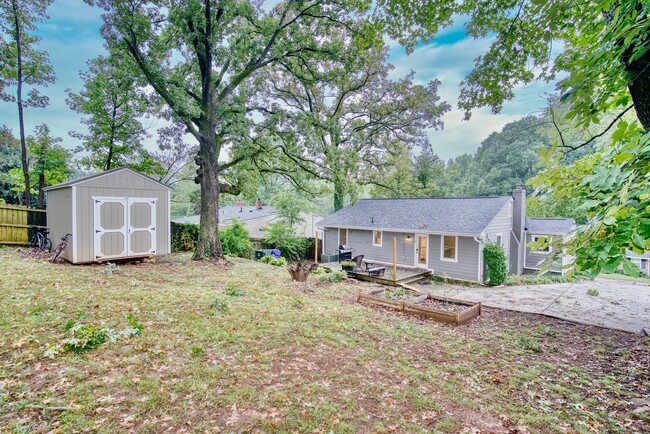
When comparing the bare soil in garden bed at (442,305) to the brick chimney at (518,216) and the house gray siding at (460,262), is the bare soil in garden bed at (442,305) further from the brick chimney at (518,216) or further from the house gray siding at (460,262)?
the brick chimney at (518,216)

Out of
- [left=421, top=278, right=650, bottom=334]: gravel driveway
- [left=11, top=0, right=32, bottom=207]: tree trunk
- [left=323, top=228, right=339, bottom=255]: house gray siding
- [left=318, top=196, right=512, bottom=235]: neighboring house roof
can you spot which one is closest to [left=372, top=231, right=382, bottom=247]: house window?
[left=318, top=196, right=512, bottom=235]: neighboring house roof

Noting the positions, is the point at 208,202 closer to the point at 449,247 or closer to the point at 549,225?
the point at 449,247

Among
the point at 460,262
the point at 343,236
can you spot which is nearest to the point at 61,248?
the point at 343,236

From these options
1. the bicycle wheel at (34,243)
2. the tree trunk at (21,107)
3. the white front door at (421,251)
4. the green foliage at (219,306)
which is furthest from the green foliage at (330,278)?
the tree trunk at (21,107)

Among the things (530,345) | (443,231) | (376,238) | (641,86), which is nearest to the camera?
(641,86)

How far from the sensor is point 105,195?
9.38 m

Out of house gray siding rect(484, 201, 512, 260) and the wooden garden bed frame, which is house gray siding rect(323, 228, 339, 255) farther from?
the wooden garden bed frame

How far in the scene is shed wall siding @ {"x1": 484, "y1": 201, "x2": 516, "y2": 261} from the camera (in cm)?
1425

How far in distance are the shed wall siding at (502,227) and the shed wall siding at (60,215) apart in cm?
1581

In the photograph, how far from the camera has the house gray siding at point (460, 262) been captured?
1380 cm

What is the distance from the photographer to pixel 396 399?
10.7 ft

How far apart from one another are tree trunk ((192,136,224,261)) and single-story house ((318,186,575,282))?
24.7ft

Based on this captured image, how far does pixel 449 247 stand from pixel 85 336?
1416 cm

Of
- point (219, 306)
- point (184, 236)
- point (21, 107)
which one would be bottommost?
point (219, 306)
